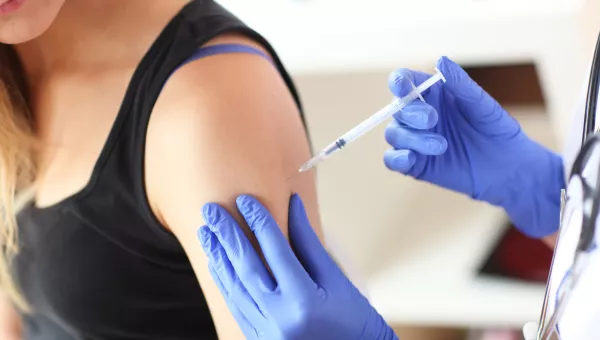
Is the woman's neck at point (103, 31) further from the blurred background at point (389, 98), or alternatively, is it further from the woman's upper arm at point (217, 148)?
the blurred background at point (389, 98)

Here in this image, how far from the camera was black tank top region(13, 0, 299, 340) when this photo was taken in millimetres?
700

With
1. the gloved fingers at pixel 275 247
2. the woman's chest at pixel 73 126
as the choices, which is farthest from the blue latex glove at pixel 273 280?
the woman's chest at pixel 73 126

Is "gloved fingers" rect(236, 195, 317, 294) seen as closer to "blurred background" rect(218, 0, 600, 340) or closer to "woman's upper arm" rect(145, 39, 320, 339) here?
"woman's upper arm" rect(145, 39, 320, 339)

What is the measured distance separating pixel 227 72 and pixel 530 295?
0.89 metres

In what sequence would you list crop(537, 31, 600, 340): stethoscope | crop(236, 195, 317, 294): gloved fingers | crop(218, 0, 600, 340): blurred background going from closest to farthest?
crop(537, 31, 600, 340): stethoscope, crop(236, 195, 317, 294): gloved fingers, crop(218, 0, 600, 340): blurred background

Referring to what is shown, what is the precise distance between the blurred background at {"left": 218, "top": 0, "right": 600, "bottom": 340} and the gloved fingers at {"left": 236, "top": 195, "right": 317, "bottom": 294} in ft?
2.17

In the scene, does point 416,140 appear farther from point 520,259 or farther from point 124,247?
point 520,259

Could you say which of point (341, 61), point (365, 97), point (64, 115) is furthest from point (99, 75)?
point (365, 97)

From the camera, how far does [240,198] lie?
2.10ft

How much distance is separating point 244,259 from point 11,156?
390mm

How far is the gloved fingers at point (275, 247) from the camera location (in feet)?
2.10

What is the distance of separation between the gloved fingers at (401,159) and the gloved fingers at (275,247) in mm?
242

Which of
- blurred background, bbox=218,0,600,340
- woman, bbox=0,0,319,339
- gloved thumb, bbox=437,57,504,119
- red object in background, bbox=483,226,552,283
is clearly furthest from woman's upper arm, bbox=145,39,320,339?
red object in background, bbox=483,226,552,283

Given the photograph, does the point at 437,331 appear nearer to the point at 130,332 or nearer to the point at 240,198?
the point at 130,332
